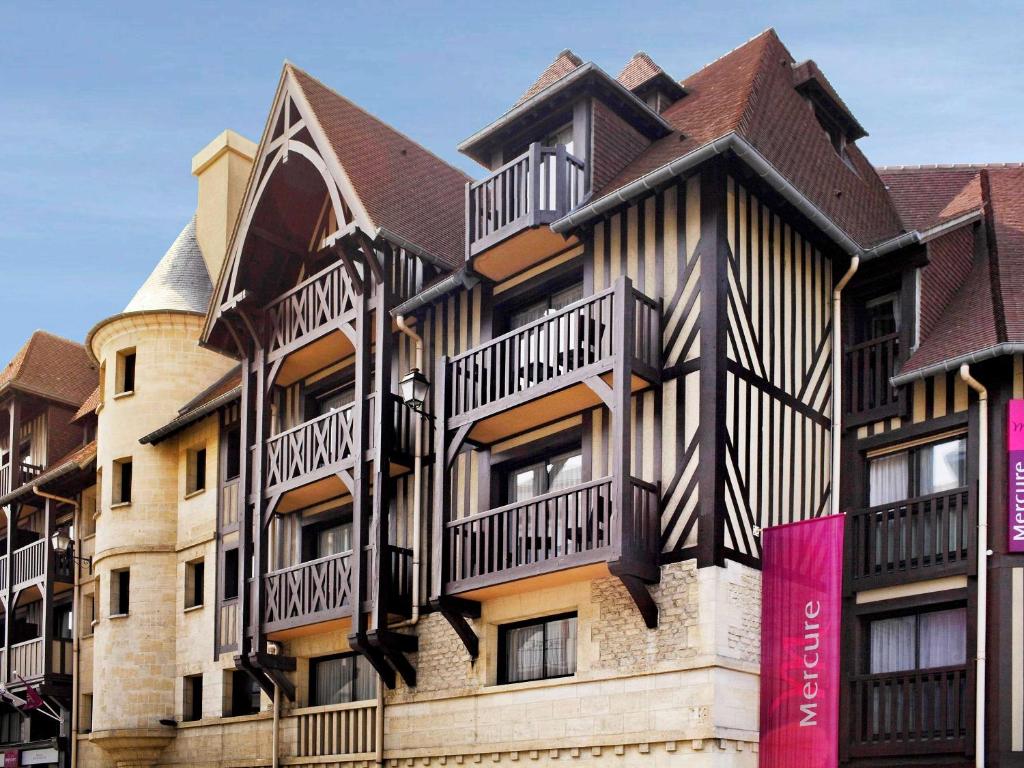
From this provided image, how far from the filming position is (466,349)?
21.0 m

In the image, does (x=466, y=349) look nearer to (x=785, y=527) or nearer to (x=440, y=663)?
(x=440, y=663)

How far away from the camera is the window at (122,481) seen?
27281mm

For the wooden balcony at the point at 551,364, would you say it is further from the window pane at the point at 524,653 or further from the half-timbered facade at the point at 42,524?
the half-timbered facade at the point at 42,524

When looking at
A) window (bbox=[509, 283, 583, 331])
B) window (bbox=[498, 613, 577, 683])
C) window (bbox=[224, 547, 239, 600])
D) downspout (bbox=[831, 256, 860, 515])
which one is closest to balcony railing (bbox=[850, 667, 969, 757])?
downspout (bbox=[831, 256, 860, 515])

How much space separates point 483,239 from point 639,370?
3.65m

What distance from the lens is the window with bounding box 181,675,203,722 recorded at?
2519 cm

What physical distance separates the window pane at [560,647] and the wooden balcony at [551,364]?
2.75m

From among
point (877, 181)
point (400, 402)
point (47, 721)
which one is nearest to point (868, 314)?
point (877, 181)

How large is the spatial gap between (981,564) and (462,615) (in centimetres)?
675

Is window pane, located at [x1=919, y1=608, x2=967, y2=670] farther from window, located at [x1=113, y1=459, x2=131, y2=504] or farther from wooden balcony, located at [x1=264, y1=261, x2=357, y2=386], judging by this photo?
window, located at [x1=113, y1=459, x2=131, y2=504]

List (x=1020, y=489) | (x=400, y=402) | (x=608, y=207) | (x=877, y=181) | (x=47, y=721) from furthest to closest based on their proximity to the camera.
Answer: (x=47, y=721) → (x=877, y=181) → (x=400, y=402) → (x=608, y=207) → (x=1020, y=489)

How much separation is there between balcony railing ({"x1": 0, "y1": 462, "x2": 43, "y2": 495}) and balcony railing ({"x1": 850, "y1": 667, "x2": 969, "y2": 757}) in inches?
866

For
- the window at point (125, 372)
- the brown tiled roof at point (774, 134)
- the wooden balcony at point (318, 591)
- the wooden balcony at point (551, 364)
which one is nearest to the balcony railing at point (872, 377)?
the brown tiled roof at point (774, 134)

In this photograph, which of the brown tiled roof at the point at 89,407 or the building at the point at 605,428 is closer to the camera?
the building at the point at 605,428
